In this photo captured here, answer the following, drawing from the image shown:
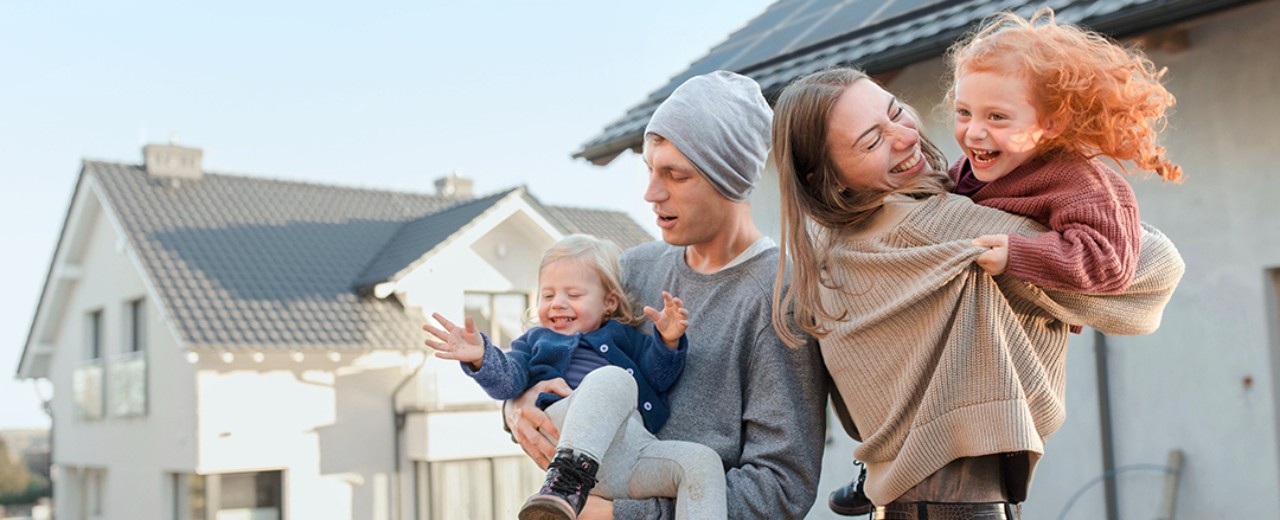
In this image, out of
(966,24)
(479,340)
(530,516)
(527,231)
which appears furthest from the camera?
(527,231)

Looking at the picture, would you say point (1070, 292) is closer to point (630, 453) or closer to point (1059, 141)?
point (1059, 141)

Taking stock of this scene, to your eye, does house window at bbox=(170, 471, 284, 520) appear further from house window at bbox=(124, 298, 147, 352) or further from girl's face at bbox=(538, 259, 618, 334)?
girl's face at bbox=(538, 259, 618, 334)

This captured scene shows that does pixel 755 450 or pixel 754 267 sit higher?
pixel 754 267

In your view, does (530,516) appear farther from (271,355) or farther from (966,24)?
(271,355)

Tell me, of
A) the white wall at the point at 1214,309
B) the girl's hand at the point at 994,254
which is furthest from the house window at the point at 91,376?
the girl's hand at the point at 994,254

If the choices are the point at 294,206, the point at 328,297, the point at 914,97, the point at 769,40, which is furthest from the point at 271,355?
the point at 914,97

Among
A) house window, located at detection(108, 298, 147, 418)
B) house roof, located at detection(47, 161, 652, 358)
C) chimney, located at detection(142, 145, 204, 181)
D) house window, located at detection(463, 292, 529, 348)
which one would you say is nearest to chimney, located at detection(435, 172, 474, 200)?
house roof, located at detection(47, 161, 652, 358)

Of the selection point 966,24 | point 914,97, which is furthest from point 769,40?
point 966,24

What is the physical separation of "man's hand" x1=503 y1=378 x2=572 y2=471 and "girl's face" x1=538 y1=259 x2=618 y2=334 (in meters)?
0.21

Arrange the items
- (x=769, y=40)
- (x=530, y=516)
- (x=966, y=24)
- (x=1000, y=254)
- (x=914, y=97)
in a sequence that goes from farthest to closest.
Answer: (x=769, y=40) < (x=914, y=97) < (x=966, y=24) < (x=530, y=516) < (x=1000, y=254)

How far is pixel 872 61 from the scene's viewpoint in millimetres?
5902

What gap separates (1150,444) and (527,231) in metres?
14.3

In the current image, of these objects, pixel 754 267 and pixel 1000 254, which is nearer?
pixel 1000 254

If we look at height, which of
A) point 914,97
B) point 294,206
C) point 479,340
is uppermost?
point 294,206
